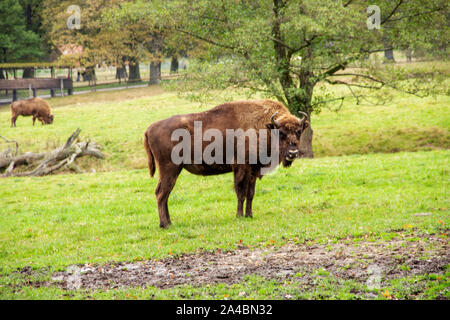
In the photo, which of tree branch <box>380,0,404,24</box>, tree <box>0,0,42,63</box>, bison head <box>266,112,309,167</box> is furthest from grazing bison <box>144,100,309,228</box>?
tree <box>0,0,42,63</box>

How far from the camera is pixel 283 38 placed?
2125cm

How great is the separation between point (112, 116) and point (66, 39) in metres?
21.0

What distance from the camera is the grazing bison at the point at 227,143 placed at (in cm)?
1153

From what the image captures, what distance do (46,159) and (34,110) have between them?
521 inches

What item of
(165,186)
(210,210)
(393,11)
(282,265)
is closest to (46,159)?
(210,210)

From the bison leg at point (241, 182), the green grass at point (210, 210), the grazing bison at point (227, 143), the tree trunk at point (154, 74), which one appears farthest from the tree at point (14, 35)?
the bison leg at point (241, 182)

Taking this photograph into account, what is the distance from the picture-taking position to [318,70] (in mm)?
20953

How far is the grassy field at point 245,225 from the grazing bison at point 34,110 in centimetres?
1303

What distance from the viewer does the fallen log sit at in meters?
23.0

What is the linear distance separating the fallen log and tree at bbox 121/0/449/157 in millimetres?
6725

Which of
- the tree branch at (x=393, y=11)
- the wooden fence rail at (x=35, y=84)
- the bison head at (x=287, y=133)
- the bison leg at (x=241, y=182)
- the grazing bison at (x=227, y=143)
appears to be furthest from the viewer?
the wooden fence rail at (x=35, y=84)

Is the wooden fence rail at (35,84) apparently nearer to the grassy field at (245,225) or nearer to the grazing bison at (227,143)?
the grassy field at (245,225)

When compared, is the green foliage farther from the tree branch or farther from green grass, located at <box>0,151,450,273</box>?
green grass, located at <box>0,151,450,273</box>
